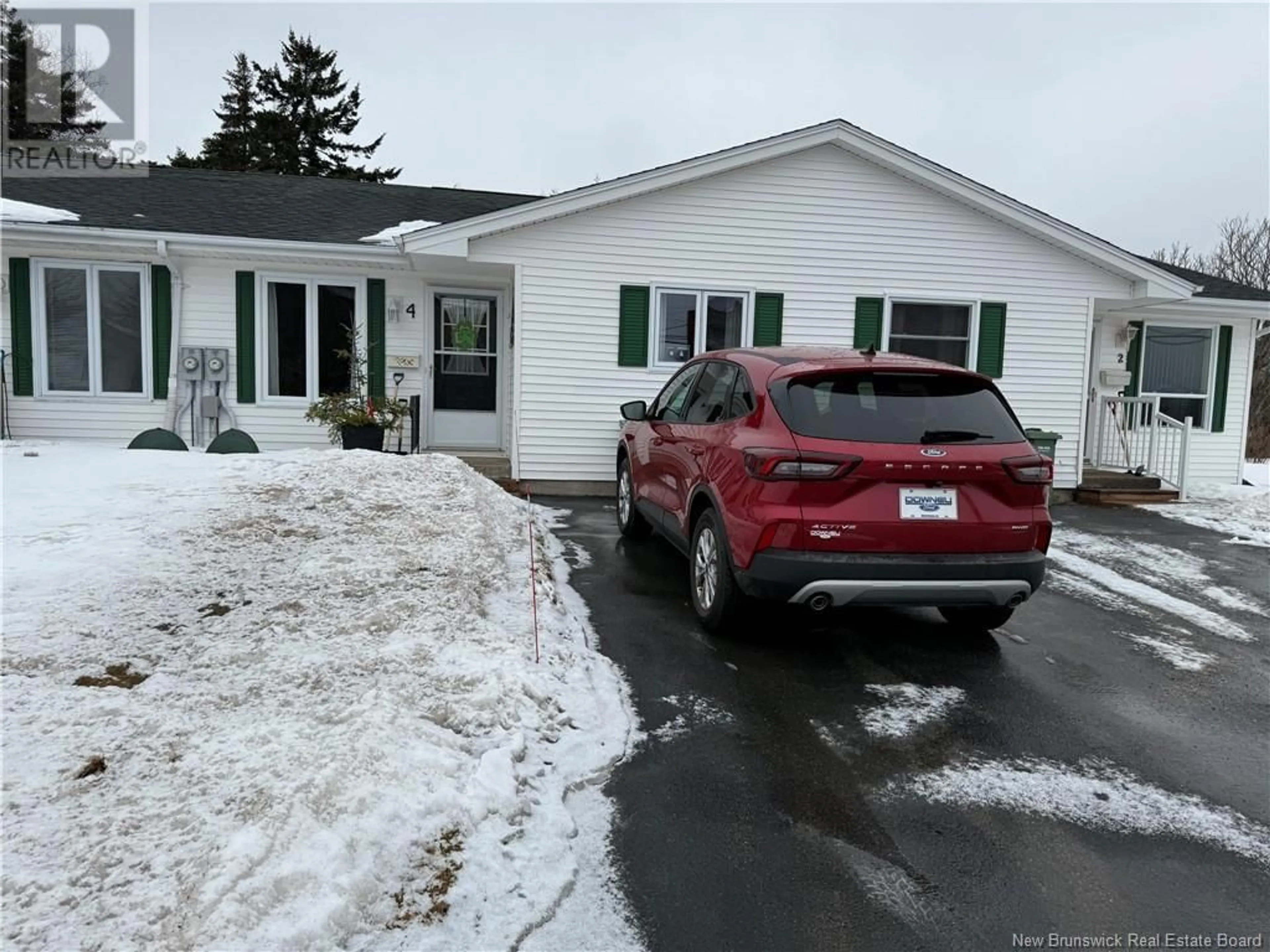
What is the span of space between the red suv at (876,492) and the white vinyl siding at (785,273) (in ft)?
18.1

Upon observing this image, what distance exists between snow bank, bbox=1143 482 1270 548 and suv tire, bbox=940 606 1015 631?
17.1ft

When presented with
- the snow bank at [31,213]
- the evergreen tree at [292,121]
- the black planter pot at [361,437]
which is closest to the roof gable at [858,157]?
the black planter pot at [361,437]

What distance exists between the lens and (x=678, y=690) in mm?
3930

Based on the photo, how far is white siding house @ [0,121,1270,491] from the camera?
970 cm

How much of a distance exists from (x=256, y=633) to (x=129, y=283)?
27.9 ft

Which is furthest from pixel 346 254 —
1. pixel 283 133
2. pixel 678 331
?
pixel 283 133

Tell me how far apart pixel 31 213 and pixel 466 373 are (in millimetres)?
5394

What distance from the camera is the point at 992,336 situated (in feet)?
35.0

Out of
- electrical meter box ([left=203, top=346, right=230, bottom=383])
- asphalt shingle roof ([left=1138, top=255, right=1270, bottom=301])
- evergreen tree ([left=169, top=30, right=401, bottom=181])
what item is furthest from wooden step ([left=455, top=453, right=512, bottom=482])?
evergreen tree ([left=169, top=30, right=401, bottom=181])

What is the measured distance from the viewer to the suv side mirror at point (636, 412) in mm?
6516

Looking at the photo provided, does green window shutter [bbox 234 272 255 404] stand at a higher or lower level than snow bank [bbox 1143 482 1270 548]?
higher

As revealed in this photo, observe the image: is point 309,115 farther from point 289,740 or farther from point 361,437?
point 289,740

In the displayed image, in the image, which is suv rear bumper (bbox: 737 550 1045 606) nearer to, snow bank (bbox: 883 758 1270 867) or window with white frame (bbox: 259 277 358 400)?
snow bank (bbox: 883 758 1270 867)

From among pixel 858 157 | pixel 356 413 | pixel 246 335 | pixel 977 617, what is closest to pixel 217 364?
pixel 246 335
